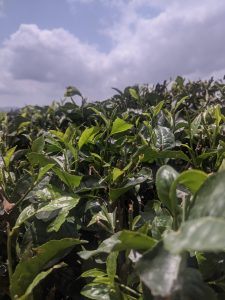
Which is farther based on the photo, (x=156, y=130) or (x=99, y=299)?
(x=156, y=130)

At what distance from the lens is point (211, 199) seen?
1.86 ft

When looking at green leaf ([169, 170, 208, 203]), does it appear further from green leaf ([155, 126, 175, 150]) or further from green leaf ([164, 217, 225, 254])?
green leaf ([155, 126, 175, 150])

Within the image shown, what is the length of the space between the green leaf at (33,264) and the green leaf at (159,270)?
28cm

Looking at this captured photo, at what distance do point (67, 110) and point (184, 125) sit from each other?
1.09 meters

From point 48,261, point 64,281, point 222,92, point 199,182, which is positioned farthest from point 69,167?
point 222,92

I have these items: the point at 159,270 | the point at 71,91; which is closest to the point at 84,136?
the point at 159,270

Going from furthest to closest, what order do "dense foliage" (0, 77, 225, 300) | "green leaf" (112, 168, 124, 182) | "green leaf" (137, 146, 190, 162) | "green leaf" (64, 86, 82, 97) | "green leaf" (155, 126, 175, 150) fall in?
"green leaf" (64, 86, 82, 97) → "green leaf" (155, 126, 175, 150) → "green leaf" (137, 146, 190, 162) → "green leaf" (112, 168, 124, 182) → "dense foliage" (0, 77, 225, 300)

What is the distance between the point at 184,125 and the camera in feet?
5.07

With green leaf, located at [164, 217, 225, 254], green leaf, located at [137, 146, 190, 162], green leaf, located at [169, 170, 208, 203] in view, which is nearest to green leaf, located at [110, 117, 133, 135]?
green leaf, located at [137, 146, 190, 162]

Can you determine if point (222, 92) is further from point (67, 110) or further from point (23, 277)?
point (23, 277)

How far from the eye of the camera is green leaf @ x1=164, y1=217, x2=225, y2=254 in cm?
43

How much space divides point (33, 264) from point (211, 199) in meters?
0.42

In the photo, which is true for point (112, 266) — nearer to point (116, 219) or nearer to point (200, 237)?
point (116, 219)

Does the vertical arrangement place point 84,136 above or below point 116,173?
above
